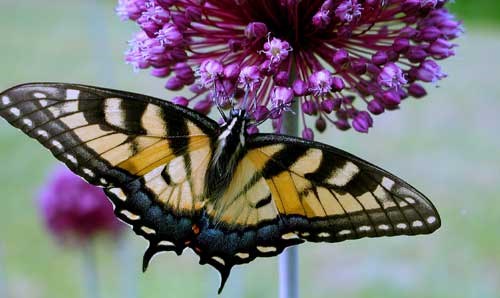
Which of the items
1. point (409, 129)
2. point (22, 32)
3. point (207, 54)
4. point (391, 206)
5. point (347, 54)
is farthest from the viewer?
point (22, 32)

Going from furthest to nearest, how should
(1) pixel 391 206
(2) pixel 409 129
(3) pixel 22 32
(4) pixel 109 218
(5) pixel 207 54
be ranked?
1. (3) pixel 22 32
2. (2) pixel 409 129
3. (4) pixel 109 218
4. (5) pixel 207 54
5. (1) pixel 391 206

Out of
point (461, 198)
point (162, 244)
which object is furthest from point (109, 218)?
point (461, 198)

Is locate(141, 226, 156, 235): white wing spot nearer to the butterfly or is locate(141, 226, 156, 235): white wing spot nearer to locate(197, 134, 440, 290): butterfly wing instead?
the butterfly

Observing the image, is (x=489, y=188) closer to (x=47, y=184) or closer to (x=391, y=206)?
(x=47, y=184)

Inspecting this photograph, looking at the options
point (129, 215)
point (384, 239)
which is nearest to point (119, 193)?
point (129, 215)

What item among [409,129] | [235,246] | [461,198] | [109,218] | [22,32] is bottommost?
[235,246]

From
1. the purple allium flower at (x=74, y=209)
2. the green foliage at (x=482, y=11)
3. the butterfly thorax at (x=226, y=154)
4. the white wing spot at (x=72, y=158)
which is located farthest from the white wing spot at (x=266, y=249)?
the green foliage at (x=482, y=11)

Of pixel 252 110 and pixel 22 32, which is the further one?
pixel 22 32

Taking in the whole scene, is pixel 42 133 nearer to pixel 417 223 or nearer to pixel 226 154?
pixel 226 154
